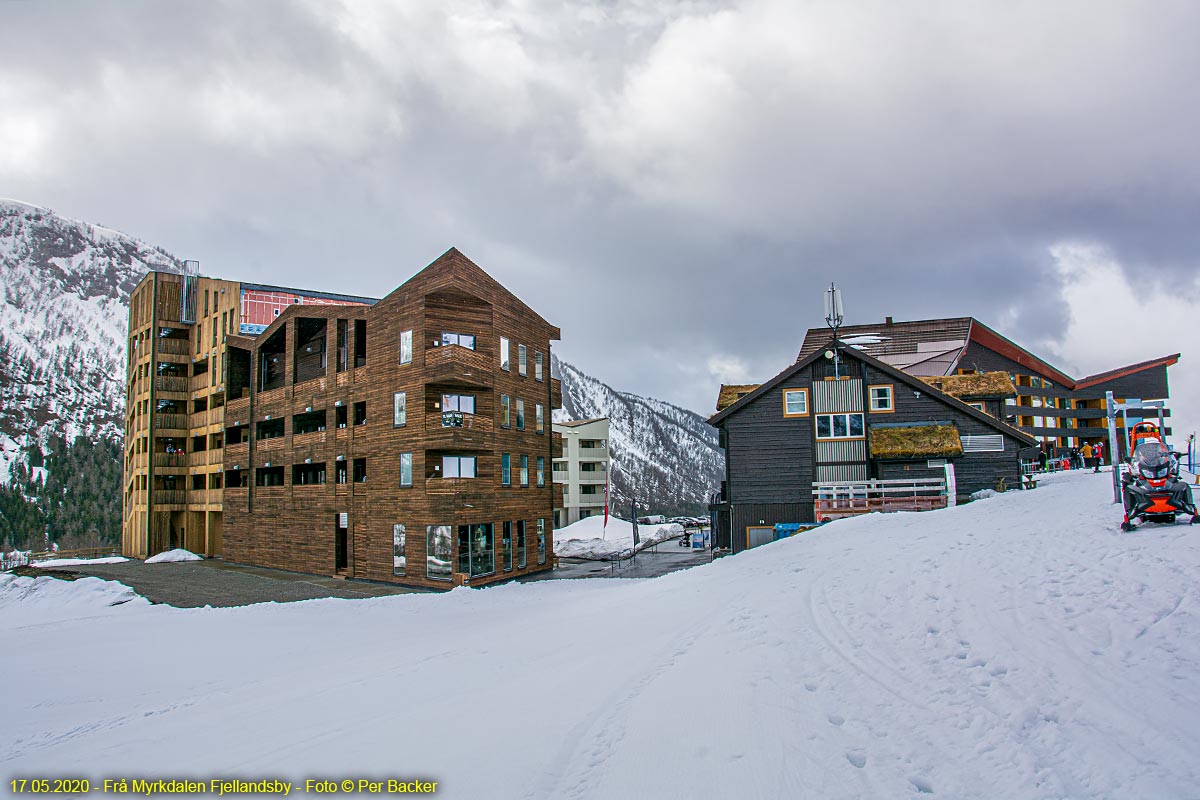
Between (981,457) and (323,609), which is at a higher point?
(981,457)

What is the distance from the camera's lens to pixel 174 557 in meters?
48.0

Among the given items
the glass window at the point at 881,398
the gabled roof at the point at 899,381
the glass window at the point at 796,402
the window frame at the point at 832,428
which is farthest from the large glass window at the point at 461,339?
the glass window at the point at 881,398

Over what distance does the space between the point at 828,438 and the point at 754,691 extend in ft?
79.5

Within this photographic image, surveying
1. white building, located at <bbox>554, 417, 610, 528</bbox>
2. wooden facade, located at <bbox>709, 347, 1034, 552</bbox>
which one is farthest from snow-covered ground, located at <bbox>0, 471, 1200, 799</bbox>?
white building, located at <bbox>554, 417, 610, 528</bbox>

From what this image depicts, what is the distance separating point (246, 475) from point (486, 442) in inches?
924

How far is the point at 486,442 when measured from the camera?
102ft

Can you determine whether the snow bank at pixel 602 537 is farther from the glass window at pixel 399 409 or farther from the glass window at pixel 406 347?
the glass window at pixel 406 347

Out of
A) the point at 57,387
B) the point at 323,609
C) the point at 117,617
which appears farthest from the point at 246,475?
the point at 57,387

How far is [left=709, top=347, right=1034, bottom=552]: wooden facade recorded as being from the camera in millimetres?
29547

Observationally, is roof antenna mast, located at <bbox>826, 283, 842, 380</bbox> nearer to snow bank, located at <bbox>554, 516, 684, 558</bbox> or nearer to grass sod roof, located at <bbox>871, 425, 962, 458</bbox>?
grass sod roof, located at <bbox>871, 425, 962, 458</bbox>

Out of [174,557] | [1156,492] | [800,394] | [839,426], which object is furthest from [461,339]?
[174,557]

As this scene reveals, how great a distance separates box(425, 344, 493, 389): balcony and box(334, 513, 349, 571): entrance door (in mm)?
10366

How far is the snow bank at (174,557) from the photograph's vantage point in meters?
47.4

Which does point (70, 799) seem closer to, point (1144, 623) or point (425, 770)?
point (425, 770)
